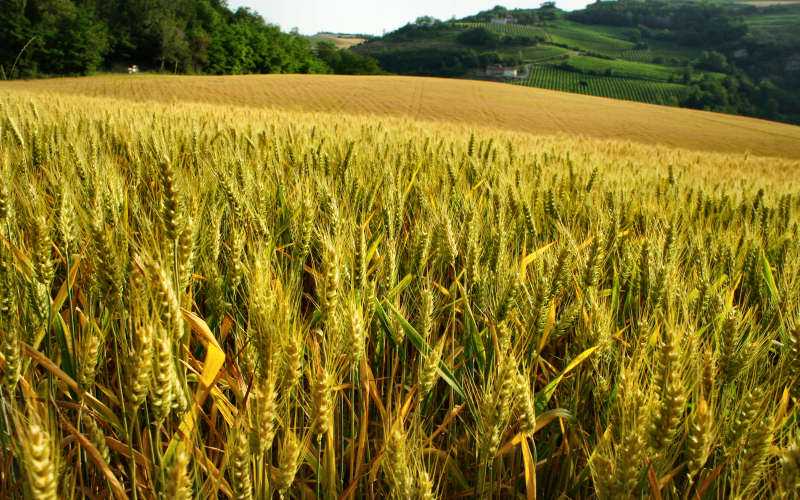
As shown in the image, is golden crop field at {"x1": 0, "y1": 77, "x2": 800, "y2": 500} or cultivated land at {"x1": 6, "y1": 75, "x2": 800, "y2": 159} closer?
golden crop field at {"x1": 0, "y1": 77, "x2": 800, "y2": 500}

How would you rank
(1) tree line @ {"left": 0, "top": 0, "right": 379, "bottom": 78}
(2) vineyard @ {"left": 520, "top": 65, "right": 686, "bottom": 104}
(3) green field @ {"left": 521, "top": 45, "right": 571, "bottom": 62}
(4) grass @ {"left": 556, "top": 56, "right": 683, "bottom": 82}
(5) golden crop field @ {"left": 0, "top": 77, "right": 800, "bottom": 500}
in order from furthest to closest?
1. (3) green field @ {"left": 521, "top": 45, "right": 571, "bottom": 62}
2. (4) grass @ {"left": 556, "top": 56, "right": 683, "bottom": 82}
3. (2) vineyard @ {"left": 520, "top": 65, "right": 686, "bottom": 104}
4. (1) tree line @ {"left": 0, "top": 0, "right": 379, "bottom": 78}
5. (5) golden crop field @ {"left": 0, "top": 77, "right": 800, "bottom": 500}

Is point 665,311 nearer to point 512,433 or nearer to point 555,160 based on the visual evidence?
point 512,433

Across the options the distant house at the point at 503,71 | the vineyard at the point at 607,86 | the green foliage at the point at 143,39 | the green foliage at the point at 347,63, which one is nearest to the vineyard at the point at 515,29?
the distant house at the point at 503,71

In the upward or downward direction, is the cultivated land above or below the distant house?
below

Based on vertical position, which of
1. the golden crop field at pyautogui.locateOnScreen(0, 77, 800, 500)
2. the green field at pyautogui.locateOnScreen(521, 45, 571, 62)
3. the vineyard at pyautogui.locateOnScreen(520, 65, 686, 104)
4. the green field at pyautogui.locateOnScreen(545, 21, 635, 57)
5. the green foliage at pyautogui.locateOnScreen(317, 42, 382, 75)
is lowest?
the golden crop field at pyautogui.locateOnScreen(0, 77, 800, 500)

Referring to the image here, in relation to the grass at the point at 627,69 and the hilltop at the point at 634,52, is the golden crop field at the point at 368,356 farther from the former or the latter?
the grass at the point at 627,69

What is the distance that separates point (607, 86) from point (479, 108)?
213 ft

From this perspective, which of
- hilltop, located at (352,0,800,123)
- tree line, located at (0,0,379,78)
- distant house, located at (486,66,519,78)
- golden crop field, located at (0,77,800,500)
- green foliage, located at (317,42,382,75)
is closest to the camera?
golden crop field, located at (0,77,800,500)

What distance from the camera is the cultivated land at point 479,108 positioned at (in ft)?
53.0

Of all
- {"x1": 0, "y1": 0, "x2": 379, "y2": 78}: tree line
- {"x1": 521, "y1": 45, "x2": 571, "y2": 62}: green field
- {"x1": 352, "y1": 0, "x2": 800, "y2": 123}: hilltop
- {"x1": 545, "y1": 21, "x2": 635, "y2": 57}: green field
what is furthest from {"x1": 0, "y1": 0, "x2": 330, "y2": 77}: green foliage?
{"x1": 545, "y1": 21, "x2": 635, "y2": 57}: green field

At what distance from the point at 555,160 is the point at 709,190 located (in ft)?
3.67

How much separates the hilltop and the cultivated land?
5005 centimetres

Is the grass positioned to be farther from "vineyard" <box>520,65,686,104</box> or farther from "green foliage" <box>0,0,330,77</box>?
"green foliage" <box>0,0,330,77</box>

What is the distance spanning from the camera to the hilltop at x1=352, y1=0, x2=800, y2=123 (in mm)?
69625
